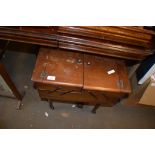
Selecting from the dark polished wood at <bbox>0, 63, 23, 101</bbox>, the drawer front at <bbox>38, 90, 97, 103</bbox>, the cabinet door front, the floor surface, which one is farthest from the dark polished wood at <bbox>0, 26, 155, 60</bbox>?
→ the floor surface

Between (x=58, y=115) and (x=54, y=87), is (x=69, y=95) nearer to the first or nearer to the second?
(x=54, y=87)

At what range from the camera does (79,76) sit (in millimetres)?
1552

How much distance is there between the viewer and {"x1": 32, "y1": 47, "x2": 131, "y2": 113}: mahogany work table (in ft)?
4.94

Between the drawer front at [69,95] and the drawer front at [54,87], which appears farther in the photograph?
the drawer front at [69,95]

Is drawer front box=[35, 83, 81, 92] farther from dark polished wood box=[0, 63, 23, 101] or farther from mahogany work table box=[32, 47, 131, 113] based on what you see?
dark polished wood box=[0, 63, 23, 101]

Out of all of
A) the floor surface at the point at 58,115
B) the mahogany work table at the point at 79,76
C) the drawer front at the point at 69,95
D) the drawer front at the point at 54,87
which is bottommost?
the floor surface at the point at 58,115

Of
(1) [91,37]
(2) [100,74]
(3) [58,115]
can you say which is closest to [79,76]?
(2) [100,74]

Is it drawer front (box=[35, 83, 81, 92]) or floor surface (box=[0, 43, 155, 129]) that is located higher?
drawer front (box=[35, 83, 81, 92])

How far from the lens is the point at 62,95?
1.71m

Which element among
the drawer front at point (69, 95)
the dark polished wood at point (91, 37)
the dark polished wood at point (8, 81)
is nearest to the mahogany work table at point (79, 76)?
the drawer front at point (69, 95)

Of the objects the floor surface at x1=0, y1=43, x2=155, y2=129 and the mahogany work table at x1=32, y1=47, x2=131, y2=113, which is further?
the floor surface at x1=0, y1=43, x2=155, y2=129

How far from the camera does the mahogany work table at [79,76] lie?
59.3 inches

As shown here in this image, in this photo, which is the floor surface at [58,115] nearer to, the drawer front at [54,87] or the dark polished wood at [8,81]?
the dark polished wood at [8,81]
